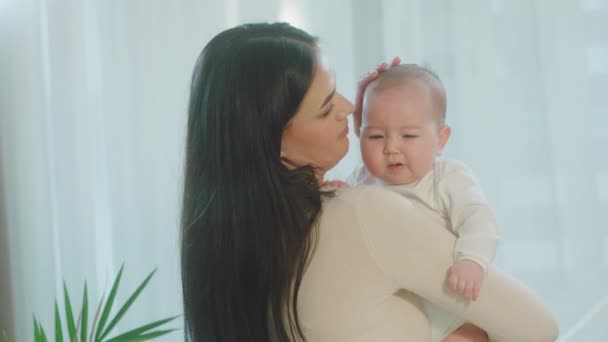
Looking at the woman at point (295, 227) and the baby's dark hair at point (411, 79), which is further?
the baby's dark hair at point (411, 79)

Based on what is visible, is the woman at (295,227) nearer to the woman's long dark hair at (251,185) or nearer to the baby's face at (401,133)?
the woman's long dark hair at (251,185)

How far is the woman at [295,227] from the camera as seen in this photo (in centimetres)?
109

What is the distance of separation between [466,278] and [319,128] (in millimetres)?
326

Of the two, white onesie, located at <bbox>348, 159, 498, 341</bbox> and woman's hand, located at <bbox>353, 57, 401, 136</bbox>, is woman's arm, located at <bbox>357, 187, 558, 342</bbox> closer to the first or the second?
white onesie, located at <bbox>348, 159, 498, 341</bbox>

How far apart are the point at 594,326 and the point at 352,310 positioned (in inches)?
36.0

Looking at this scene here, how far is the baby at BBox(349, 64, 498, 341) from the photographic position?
1253 millimetres

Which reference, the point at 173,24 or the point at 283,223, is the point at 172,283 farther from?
the point at 283,223

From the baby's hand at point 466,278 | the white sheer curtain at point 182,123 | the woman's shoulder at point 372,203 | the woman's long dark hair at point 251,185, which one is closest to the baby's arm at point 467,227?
the baby's hand at point 466,278

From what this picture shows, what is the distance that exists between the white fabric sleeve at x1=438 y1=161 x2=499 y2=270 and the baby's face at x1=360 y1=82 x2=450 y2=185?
5 cm

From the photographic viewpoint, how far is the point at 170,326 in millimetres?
2430

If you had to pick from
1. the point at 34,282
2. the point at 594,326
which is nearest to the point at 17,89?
the point at 34,282

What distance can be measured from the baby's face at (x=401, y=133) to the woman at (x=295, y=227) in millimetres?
132

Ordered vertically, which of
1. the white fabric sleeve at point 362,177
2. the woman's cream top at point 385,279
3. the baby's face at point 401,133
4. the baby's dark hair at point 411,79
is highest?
the baby's dark hair at point 411,79

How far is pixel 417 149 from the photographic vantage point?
1.33 metres
